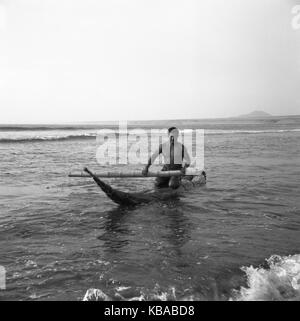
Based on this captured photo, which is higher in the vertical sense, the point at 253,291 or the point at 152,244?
the point at 152,244

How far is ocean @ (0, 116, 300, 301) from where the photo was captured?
5.11 m

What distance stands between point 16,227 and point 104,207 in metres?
2.43

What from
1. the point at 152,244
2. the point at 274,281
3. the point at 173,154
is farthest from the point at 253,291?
the point at 173,154

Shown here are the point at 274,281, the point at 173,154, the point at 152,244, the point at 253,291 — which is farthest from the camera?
the point at 173,154

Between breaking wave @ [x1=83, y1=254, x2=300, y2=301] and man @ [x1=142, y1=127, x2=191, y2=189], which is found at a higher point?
man @ [x1=142, y1=127, x2=191, y2=189]

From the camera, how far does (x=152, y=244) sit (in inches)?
265

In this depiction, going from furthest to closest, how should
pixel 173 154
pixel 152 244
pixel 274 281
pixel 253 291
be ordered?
1. pixel 173 154
2. pixel 152 244
3. pixel 274 281
4. pixel 253 291

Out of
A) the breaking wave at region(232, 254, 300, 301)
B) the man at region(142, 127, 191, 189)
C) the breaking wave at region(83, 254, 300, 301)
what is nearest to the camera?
the breaking wave at region(83, 254, 300, 301)

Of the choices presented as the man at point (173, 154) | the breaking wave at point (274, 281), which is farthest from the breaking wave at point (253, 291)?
the man at point (173, 154)

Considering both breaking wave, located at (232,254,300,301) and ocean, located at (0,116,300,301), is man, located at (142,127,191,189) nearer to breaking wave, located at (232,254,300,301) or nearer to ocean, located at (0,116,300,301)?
ocean, located at (0,116,300,301)

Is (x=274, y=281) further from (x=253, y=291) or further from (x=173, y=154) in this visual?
(x=173, y=154)

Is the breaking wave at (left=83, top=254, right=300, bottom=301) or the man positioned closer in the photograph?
the breaking wave at (left=83, top=254, right=300, bottom=301)

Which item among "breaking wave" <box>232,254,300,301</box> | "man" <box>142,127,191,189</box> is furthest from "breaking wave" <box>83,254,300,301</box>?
"man" <box>142,127,191,189</box>
